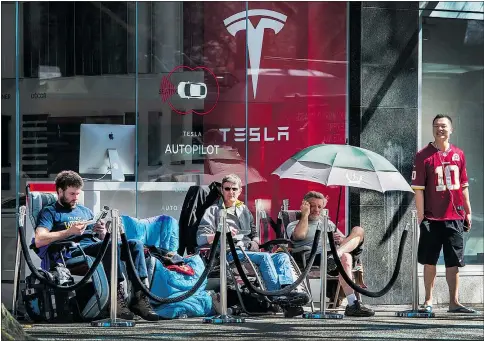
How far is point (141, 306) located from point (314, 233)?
2.23 m

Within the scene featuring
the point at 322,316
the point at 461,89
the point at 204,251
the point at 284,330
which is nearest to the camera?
the point at 284,330

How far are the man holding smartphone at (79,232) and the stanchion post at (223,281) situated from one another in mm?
585

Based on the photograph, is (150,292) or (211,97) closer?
(150,292)

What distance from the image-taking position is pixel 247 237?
12.7 meters

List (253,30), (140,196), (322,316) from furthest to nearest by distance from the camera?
(253,30) → (140,196) → (322,316)

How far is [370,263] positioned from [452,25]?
289 centimetres

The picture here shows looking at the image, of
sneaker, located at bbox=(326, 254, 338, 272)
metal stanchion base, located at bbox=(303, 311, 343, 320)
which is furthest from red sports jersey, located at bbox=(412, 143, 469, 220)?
metal stanchion base, located at bbox=(303, 311, 343, 320)

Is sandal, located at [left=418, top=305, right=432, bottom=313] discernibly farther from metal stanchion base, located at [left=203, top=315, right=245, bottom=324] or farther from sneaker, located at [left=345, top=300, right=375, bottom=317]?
metal stanchion base, located at [left=203, top=315, right=245, bottom=324]

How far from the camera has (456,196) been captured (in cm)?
1271

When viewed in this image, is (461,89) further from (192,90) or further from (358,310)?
(358,310)

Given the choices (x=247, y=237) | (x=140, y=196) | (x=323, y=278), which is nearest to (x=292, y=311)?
(x=323, y=278)

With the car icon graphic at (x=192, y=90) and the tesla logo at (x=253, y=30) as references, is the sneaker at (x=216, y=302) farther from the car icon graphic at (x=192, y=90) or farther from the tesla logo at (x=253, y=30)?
the tesla logo at (x=253, y=30)

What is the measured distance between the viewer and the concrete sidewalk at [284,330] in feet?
33.1

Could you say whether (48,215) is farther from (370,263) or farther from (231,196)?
(370,263)
